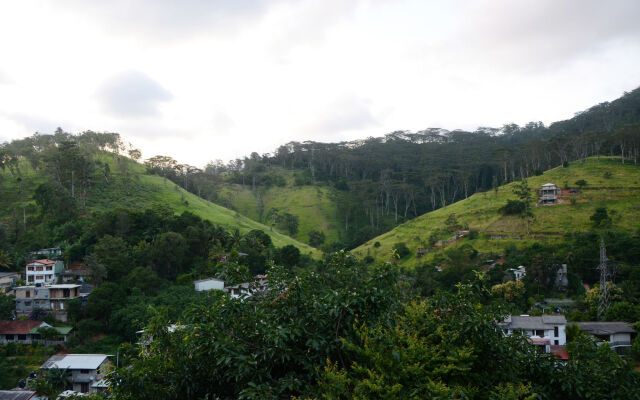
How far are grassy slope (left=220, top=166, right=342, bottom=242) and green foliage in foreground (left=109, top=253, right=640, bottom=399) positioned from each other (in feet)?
169

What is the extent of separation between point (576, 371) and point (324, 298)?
3385mm

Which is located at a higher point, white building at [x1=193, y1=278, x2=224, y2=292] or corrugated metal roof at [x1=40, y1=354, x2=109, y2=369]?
white building at [x1=193, y1=278, x2=224, y2=292]

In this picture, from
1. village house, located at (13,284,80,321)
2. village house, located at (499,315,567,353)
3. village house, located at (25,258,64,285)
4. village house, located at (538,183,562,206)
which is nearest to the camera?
village house, located at (499,315,567,353)

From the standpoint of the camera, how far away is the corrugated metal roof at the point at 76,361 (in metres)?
21.3

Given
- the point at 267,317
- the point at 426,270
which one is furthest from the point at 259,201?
the point at 267,317

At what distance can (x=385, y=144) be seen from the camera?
3482 inches

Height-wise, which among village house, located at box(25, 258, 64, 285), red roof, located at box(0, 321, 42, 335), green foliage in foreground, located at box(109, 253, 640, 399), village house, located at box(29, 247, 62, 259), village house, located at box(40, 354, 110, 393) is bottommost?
village house, located at box(40, 354, 110, 393)

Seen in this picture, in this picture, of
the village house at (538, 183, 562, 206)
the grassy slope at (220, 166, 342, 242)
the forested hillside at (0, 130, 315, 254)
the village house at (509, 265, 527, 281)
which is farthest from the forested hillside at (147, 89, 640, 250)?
the village house at (509, 265, 527, 281)

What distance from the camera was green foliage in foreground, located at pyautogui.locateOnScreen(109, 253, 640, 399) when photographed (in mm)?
4852

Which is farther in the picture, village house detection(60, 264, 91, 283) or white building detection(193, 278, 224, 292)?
village house detection(60, 264, 91, 283)

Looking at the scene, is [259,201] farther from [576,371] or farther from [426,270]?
[576,371]

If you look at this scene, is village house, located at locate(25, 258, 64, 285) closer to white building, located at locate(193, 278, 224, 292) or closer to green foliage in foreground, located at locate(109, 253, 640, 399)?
white building, located at locate(193, 278, 224, 292)

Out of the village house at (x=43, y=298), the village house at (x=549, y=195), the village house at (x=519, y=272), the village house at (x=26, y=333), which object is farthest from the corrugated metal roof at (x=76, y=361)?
the village house at (x=549, y=195)

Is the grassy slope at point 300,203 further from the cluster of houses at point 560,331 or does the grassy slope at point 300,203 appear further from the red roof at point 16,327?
the cluster of houses at point 560,331
